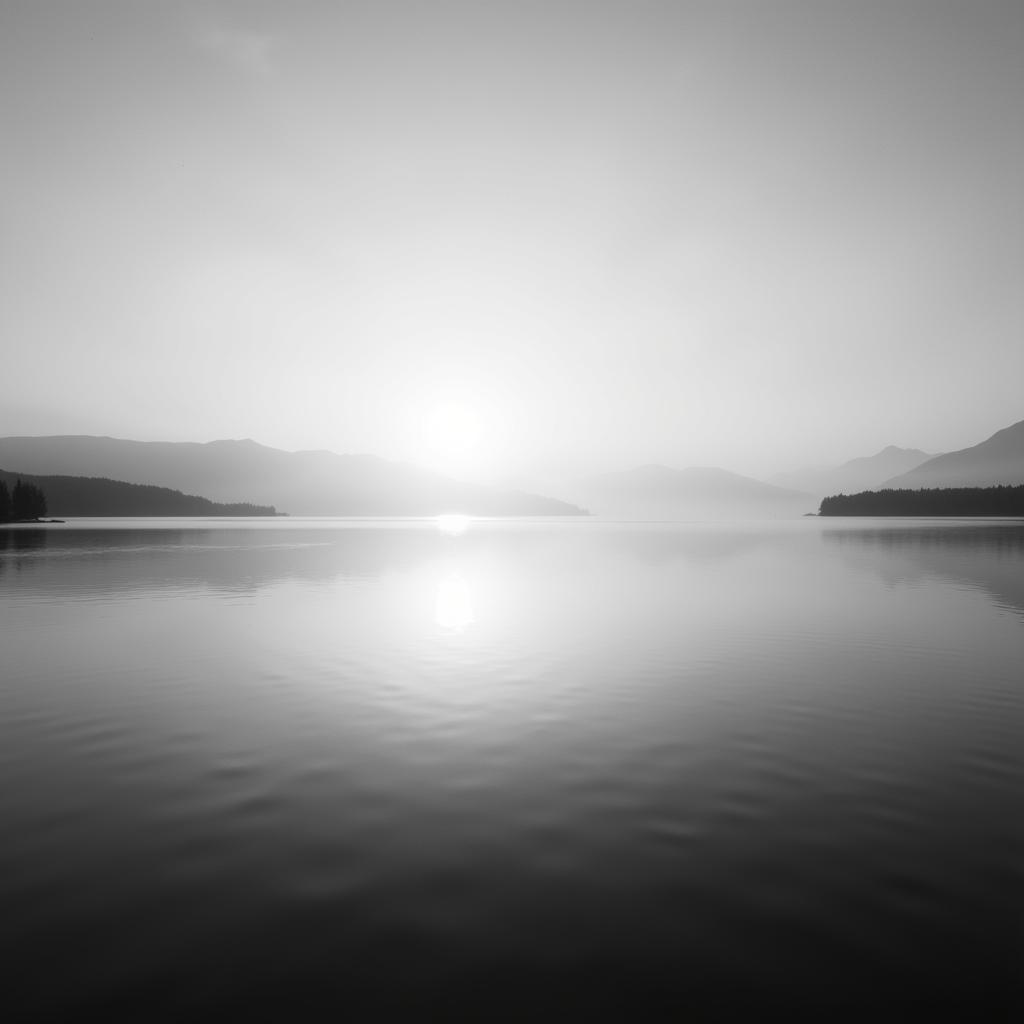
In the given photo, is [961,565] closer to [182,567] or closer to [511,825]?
[511,825]

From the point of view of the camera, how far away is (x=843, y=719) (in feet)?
55.6

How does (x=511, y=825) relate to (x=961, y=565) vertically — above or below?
below

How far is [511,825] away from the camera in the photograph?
10.9m

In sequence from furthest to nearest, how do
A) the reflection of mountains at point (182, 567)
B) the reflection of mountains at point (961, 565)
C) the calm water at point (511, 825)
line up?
the reflection of mountains at point (182, 567), the reflection of mountains at point (961, 565), the calm water at point (511, 825)

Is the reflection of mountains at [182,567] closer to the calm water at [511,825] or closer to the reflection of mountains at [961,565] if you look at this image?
the calm water at [511,825]

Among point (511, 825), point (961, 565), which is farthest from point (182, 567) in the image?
point (961, 565)

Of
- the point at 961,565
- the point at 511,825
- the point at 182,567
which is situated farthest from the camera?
the point at 961,565

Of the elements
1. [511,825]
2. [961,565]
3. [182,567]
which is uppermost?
[961,565]

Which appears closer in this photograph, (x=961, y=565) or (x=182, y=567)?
(x=182, y=567)

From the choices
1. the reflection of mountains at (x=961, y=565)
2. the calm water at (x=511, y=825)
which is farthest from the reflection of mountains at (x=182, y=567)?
the reflection of mountains at (x=961, y=565)

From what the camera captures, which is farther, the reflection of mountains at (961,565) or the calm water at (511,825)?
the reflection of mountains at (961,565)

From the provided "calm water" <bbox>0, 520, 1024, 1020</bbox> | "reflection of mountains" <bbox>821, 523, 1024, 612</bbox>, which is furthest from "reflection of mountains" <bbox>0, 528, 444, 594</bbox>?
"reflection of mountains" <bbox>821, 523, 1024, 612</bbox>

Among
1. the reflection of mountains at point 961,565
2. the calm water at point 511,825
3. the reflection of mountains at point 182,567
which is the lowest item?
the reflection of mountains at point 182,567

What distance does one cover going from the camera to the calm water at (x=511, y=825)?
7207mm
